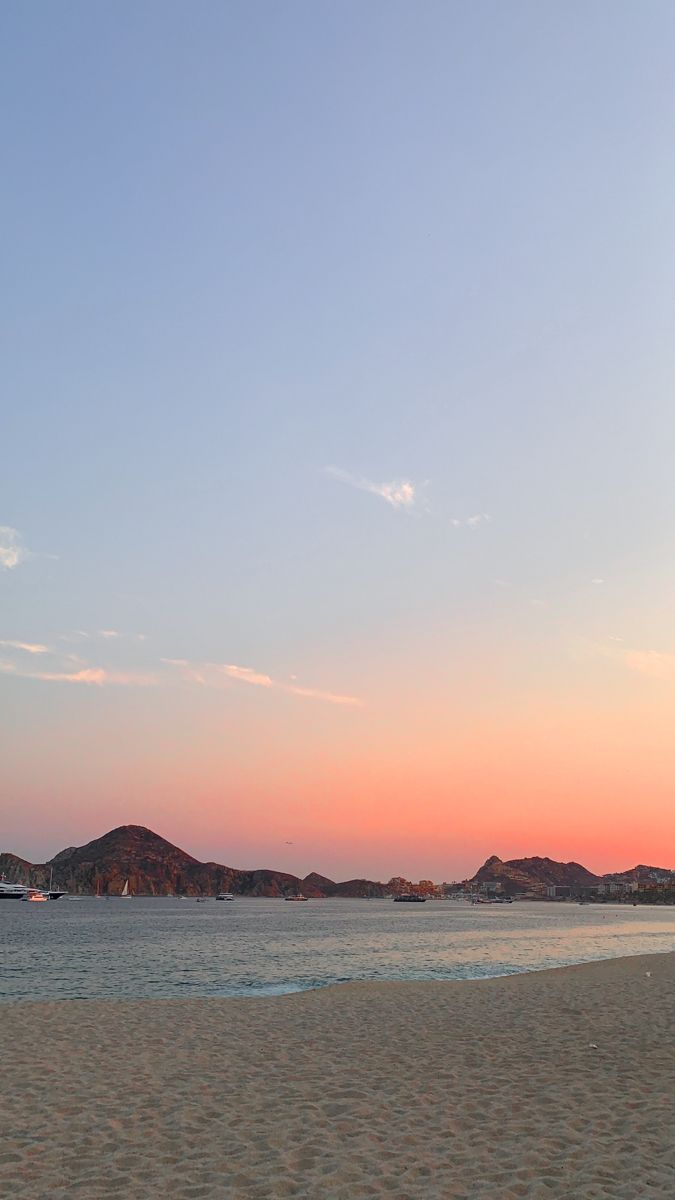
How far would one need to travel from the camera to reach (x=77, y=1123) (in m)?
12.9

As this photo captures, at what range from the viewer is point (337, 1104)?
14062 mm

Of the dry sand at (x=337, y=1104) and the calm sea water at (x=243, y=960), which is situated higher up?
the dry sand at (x=337, y=1104)

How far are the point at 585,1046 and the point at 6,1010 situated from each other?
17.0 m

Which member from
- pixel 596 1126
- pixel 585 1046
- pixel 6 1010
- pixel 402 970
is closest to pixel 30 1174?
pixel 596 1126

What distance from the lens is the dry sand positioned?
10336mm

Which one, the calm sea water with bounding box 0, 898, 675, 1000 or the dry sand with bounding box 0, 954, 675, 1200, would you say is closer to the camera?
the dry sand with bounding box 0, 954, 675, 1200

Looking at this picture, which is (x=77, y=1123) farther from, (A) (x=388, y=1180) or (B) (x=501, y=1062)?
(B) (x=501, y=1062)

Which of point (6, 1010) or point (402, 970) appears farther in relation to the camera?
point (402, 970)

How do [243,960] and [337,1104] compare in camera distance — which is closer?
[337,1104]

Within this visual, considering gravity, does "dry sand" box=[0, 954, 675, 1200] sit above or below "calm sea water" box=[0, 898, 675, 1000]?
above

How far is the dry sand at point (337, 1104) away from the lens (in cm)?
1034

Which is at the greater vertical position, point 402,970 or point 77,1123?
point 77,1123

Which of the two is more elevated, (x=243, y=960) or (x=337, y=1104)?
(x=337, y=1104)

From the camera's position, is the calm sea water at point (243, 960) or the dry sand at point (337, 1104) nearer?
the dry sand at point (337, 1104)
